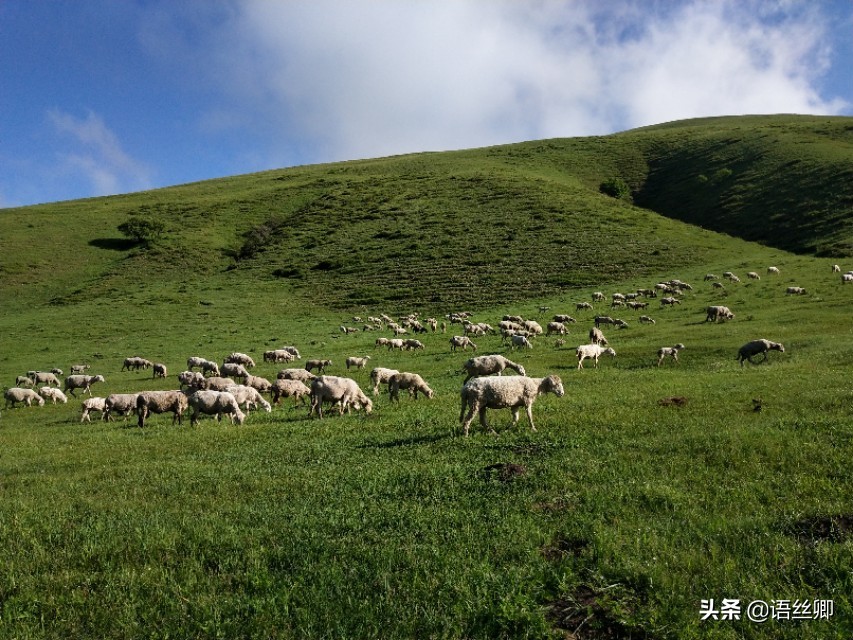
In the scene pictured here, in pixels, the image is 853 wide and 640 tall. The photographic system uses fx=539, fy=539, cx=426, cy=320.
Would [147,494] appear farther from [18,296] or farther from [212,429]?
[18,296]

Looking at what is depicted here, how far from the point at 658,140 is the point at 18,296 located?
14474 centimetres

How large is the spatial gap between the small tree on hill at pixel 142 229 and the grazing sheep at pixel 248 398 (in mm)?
88301

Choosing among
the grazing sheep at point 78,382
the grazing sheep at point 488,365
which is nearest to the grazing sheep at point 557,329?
the grazing sheep at point 488,365

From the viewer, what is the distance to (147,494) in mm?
11453

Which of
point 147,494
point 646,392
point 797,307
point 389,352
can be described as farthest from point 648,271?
point 147,494

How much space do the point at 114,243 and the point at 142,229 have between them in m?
5.63

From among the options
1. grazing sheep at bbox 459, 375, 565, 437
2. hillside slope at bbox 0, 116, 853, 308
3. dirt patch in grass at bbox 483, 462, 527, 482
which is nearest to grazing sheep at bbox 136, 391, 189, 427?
grazing sheep at bbox 459, 375, 565, 437

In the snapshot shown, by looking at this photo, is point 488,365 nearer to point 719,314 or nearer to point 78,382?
point 719,314

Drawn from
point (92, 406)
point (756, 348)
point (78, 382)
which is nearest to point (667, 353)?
point (756, 348)

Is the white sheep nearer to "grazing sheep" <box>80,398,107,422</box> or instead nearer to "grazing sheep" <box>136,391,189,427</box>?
"grazing sheep" <box>136,391,189,427</box>

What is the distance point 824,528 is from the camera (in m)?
7.63

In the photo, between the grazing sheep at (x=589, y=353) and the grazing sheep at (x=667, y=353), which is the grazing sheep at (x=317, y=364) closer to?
the grazing sheep at (x=589, y=353)

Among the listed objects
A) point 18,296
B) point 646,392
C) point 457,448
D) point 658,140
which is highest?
point 658,140

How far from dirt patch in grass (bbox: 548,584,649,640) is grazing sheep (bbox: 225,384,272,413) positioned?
746 inches
